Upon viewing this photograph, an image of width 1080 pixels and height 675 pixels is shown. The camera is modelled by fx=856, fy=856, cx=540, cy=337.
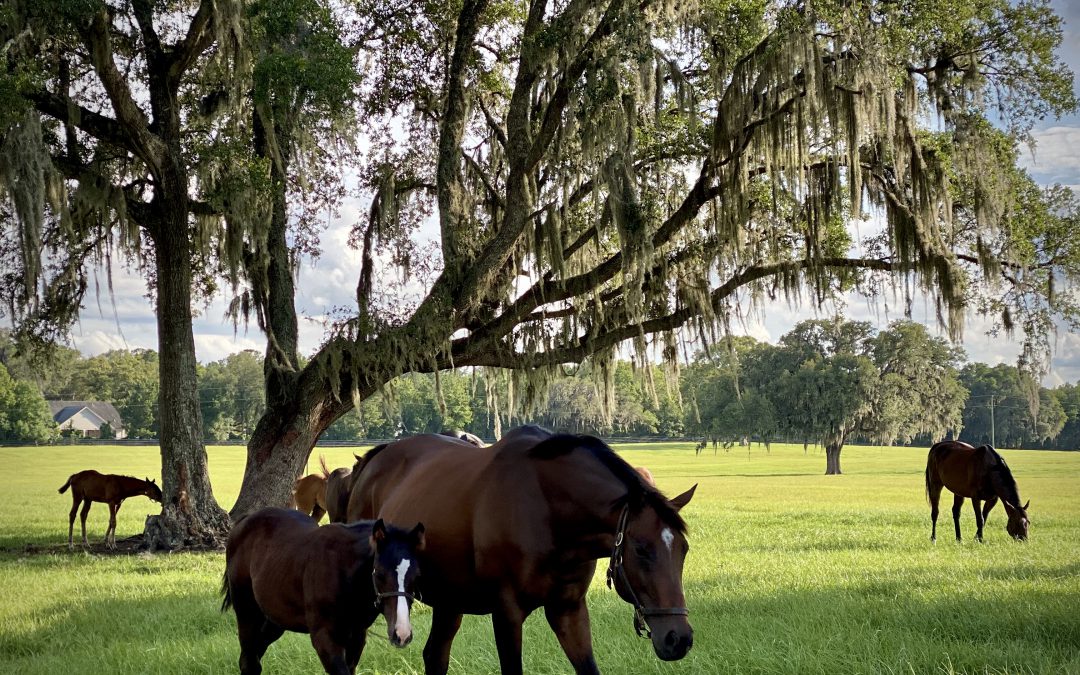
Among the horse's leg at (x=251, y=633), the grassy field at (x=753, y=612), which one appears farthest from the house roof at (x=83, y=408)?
the horse's leg at (x=251, y=633)

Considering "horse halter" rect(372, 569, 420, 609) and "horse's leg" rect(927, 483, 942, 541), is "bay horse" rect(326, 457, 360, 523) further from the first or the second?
"horse's leg" rect(927, 483, 942, 541)

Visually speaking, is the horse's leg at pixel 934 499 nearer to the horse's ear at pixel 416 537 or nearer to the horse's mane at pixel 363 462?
the horse's mane at pixel 363 462

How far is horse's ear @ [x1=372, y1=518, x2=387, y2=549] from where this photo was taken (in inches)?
155

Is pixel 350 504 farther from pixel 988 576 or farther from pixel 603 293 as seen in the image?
pixel 603 293

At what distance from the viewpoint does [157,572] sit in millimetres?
11688

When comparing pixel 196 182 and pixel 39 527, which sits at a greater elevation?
pixel 196 182

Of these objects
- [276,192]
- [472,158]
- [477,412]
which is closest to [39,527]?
[276,192]

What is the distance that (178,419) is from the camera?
14648mm

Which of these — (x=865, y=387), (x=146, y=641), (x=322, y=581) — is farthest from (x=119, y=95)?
(x=865, y=387)

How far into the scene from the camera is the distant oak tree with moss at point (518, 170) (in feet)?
39.9

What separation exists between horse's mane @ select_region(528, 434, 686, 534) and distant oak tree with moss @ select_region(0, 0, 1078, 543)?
321 inches

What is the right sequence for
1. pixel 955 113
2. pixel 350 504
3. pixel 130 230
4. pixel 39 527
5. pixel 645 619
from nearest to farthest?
pixel 645 619
pixel 350 504
pixel 955 113
pixel 130 230
pixel 39 527

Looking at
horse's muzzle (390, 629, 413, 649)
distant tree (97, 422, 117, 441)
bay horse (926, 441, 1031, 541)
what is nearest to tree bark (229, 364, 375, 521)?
bay horse (926, 441, 1031, 541)

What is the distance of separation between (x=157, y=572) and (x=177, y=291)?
5160 millimetres
